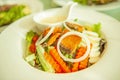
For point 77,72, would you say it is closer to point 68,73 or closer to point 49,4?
point 68,73

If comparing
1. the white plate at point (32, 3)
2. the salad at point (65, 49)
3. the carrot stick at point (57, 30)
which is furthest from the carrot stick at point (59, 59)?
the white plate at point (32, 3)

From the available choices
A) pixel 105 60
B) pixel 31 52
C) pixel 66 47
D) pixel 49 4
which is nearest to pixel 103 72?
pixel 105 60

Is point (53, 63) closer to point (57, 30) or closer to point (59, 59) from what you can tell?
point (59, 59)

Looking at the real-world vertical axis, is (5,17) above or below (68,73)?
below

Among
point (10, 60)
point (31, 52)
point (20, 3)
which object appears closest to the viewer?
point (10, 60)

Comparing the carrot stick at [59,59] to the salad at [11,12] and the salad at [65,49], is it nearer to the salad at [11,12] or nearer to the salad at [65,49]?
the salad at [65,49]

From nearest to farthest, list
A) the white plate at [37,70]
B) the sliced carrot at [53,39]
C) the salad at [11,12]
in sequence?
the white plate at [37,70] → the sliced carrot at [53,39] → the salad at [11,12]

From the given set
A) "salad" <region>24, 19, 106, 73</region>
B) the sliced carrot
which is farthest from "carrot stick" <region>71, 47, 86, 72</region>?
the sliced carrot
